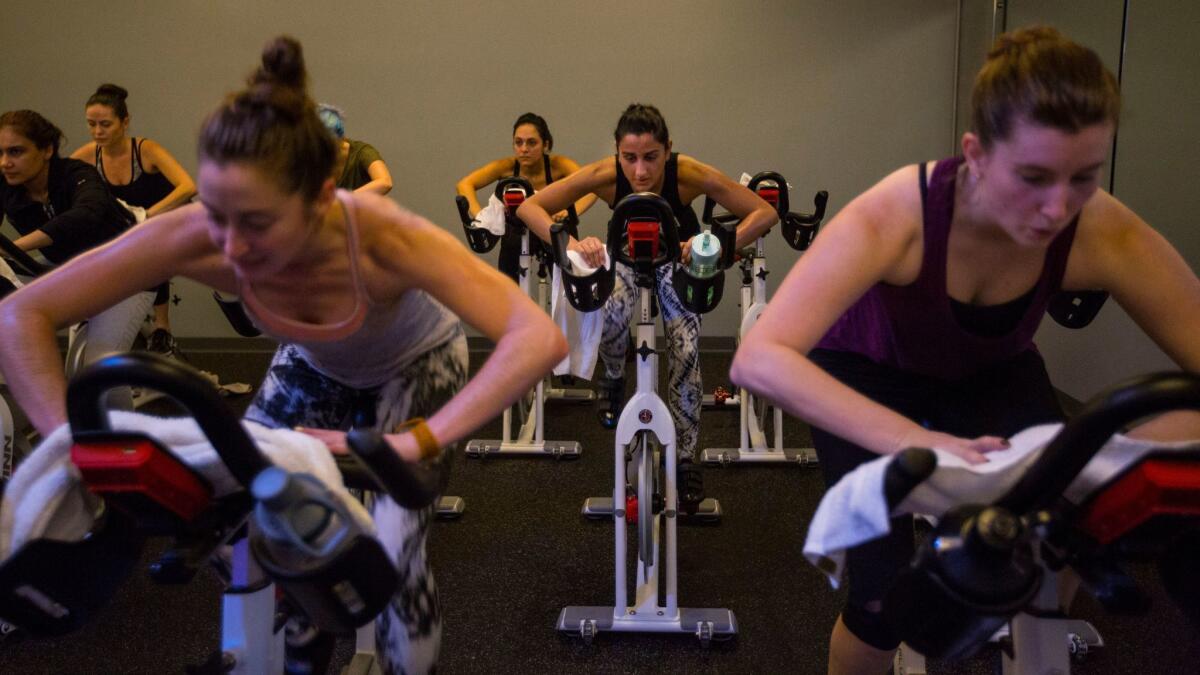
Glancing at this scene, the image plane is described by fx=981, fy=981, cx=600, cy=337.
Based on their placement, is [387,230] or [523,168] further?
[523,168]

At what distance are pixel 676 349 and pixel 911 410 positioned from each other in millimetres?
1793

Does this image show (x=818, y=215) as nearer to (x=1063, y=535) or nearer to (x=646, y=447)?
(x=646, y=447)

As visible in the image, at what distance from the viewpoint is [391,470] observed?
→ 1.09 m

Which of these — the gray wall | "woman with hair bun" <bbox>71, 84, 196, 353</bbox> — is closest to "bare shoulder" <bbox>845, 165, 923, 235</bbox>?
"woman with hair bun" <bbox>71, 84, 196, 353</bbox>

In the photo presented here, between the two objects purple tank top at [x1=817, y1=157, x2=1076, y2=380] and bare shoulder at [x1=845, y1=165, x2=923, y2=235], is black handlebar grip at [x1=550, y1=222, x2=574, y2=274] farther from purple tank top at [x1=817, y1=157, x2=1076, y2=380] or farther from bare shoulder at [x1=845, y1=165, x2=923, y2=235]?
bare shoulder at [x1=845, y1=165, x2=923, y2=235]

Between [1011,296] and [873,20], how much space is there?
5327 mm

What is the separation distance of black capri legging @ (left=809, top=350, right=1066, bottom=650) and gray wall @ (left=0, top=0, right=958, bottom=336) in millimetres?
4880

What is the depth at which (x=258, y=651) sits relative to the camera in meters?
1.39

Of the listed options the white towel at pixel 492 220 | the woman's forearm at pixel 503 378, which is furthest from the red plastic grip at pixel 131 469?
the white towel at pixel 492 220

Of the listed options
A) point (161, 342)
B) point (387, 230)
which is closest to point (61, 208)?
point (161, 342)

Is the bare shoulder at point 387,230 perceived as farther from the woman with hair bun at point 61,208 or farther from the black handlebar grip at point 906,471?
the woman with hair bun at point 61,208

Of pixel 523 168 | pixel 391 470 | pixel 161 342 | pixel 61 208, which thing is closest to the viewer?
pixel 391 470

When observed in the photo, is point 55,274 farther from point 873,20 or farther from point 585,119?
point 873,20

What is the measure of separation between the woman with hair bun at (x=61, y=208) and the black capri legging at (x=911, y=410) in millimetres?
2629
